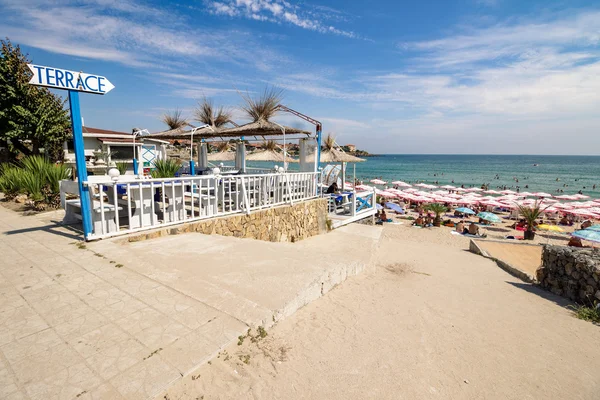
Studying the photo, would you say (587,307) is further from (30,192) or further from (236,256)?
(30,192)

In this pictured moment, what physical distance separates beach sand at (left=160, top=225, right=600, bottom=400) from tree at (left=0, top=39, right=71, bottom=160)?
733 inches

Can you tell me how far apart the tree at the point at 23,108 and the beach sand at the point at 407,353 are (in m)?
18.6

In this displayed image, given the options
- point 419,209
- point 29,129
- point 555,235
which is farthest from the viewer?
point 419,209

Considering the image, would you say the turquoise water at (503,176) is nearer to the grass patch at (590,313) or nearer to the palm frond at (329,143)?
the palm frond at (329,143)

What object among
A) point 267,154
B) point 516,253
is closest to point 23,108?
point 267,154

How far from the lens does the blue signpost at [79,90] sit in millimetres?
4348

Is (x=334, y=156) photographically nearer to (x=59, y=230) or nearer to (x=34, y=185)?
(x=59, y=230)

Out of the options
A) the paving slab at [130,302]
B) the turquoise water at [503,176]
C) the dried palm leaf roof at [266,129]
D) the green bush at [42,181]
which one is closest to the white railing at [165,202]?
the paving slab at [130,302]

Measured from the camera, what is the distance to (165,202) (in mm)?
6715

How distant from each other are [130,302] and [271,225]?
490cm

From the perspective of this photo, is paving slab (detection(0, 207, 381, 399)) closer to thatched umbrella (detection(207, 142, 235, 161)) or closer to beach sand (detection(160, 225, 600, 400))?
beach sand (detection(160, 225, 600, 400))

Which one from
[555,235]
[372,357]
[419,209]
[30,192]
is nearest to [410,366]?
[372,357]

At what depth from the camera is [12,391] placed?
189cm

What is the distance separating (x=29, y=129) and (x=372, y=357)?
65.4 feet
